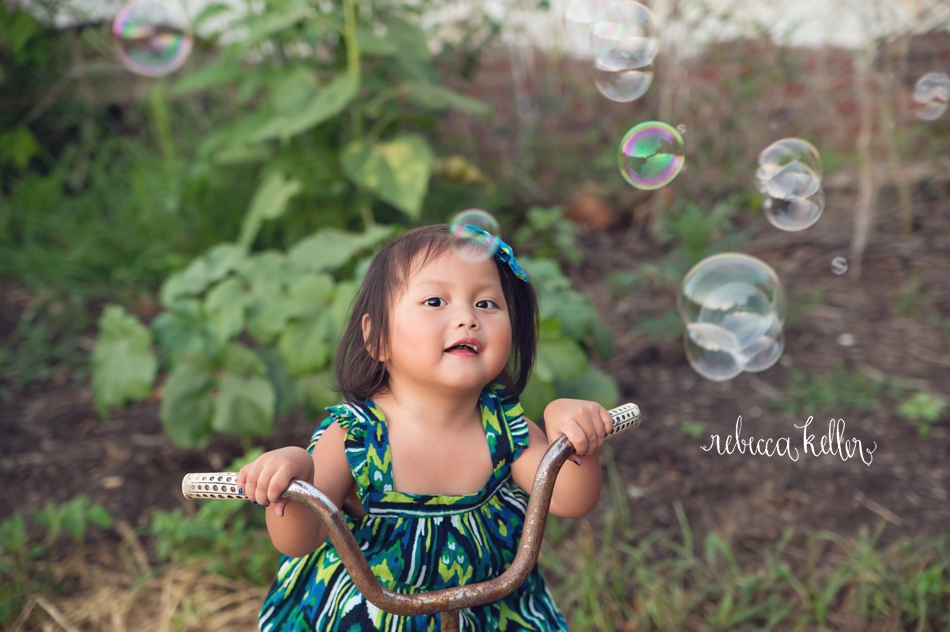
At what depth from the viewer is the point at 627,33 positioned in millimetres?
2281

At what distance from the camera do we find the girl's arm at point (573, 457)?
1.08 metres

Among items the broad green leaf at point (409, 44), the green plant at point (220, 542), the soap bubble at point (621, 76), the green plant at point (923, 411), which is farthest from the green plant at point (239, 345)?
the green plant at point (923, 411)

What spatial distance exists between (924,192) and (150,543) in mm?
4507

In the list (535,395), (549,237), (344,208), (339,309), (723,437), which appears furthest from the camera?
(549,237)

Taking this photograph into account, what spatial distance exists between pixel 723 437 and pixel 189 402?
1.75 meters

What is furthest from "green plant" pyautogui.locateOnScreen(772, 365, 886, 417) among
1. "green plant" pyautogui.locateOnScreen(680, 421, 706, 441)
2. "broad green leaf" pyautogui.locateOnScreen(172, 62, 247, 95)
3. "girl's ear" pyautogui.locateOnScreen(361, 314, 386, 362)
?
"broad green leaf" pyautogui.locateOnScreen(172, 62, 247, 95)

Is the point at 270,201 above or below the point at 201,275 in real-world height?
above

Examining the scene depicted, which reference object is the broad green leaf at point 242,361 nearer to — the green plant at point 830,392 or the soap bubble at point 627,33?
the soap bubble at point 627,33

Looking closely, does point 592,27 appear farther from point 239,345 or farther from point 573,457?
point 573,457

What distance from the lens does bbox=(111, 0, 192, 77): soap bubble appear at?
2863 mm

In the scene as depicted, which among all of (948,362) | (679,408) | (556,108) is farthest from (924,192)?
(679,408)

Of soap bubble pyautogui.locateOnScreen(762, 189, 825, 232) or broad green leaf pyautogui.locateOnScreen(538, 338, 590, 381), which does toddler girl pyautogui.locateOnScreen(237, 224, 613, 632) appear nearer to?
broad green leaf pyautogui.locateOnScreen(538, 338, 590, 381)

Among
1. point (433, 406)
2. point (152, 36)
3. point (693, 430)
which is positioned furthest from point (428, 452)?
point (152, 36)

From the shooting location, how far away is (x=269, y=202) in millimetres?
3031
